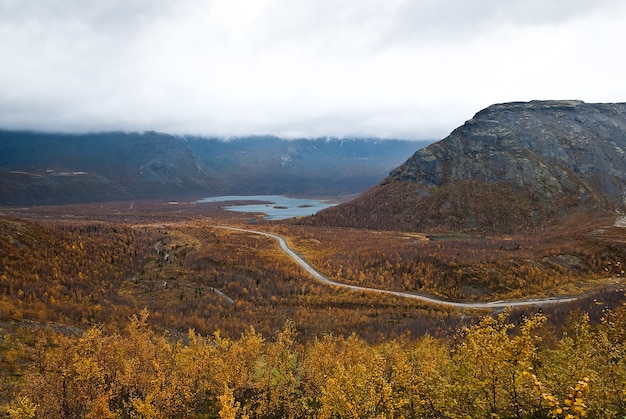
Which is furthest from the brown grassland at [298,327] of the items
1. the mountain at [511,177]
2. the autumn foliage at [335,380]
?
the mountain at [511,177]

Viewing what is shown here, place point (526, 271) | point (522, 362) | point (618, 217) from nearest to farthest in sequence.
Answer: point (522, 362), point (526, 271), point (618, 217)

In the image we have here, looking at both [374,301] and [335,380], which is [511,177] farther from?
[335,380]

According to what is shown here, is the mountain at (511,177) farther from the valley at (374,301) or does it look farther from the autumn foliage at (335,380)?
the autumn foliage at (335,380)

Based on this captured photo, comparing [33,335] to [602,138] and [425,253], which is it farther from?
[602,138]

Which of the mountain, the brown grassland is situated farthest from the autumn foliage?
the mountain

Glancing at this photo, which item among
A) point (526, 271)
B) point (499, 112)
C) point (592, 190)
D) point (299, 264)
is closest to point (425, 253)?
point (526, 271)

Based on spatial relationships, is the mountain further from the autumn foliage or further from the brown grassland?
the autumn foliage
